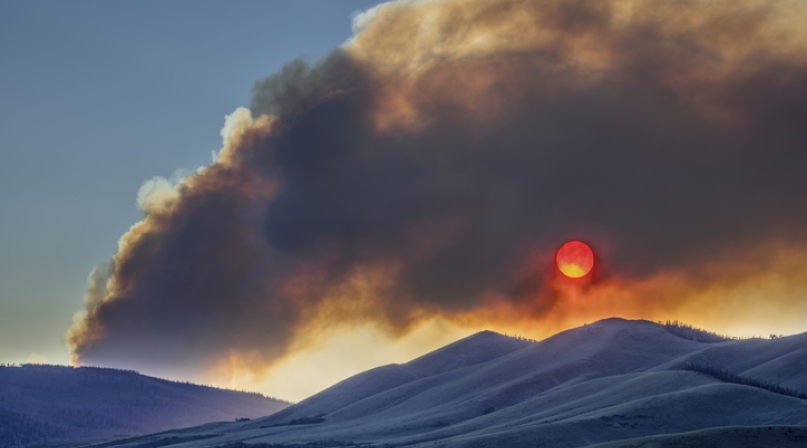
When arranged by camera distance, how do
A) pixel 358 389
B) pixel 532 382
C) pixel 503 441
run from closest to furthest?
pixel 503 441 < pixel 532 382 < pixel 358 389

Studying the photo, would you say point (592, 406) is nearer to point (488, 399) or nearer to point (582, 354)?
point (488, 399)

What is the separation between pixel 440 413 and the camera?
137 m

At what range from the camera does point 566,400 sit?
118500 millimetres

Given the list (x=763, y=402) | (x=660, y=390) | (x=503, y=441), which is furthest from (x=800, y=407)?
(x=503, y=441)

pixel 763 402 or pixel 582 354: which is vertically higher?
pixel 582 354

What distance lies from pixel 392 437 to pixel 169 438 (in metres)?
50.1

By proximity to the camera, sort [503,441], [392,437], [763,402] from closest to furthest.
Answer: [503,441] < [763,402] < [392,437]

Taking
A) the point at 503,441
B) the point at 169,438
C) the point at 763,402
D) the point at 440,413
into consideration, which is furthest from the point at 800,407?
the point at 169,438

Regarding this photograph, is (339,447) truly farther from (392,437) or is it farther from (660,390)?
(660,390)

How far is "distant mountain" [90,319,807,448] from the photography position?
298ft

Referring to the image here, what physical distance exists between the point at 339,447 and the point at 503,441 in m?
28.3

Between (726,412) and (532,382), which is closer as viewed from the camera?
(726,412)

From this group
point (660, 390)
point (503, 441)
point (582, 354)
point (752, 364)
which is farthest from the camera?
point (582, 354)

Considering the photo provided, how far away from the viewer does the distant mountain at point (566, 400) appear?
298ft
